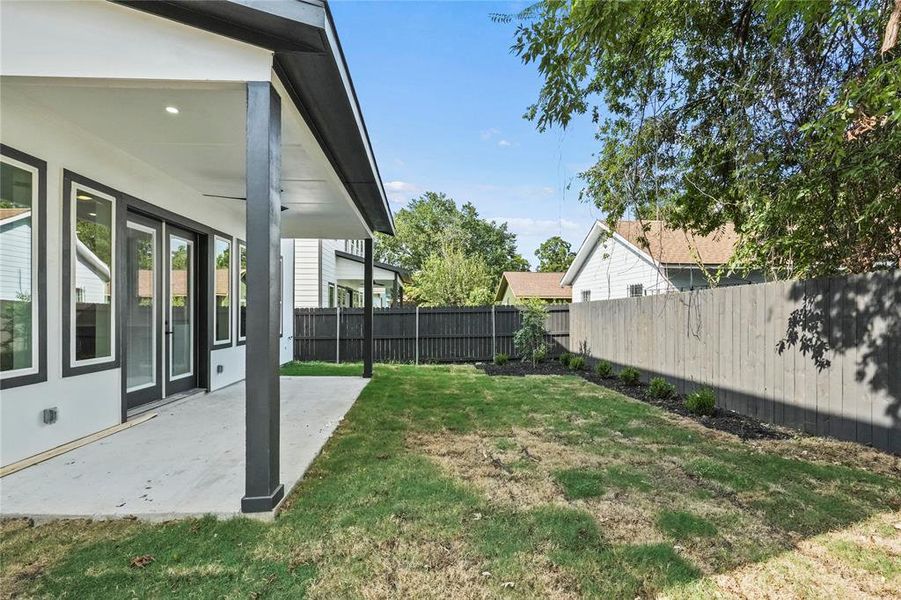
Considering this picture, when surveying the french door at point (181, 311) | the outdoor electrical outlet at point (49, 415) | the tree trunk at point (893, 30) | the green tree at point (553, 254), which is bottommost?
the outdoor electrical outlet at point (49, 415)

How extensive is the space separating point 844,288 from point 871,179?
1.01 meters

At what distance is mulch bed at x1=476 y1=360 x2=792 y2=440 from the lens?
4.88 m

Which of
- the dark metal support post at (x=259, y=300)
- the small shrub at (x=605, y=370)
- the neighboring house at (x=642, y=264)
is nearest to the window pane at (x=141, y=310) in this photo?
the dark metal support post at (x=259, y=300)

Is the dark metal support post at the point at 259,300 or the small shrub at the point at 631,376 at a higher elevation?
the dark metal support post at the point at 259,300

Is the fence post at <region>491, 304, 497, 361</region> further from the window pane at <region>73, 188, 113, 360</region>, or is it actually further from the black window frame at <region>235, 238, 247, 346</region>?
the window pane at <region>73, 188, 113, 360</region>

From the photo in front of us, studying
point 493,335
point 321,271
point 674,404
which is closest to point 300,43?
point 674,404

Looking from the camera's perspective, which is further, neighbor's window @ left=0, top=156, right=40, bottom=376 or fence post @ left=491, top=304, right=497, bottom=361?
fence post @ left=491, top=304, right=497, bottom=361

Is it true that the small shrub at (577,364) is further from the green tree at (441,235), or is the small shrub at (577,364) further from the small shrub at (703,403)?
the green tree at (441,235)

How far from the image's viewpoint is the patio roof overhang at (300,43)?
257 centimetres

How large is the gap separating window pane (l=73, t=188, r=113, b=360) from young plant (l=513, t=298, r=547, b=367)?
823cm

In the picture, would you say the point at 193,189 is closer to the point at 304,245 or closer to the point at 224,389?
the point at 224,389

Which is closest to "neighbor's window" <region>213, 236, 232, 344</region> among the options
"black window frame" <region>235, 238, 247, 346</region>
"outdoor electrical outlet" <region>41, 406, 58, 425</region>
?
"black window frame" <region>235, 238, 247, 346</region>

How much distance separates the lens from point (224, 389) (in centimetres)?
690

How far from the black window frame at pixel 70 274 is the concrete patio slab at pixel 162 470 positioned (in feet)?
2.25
